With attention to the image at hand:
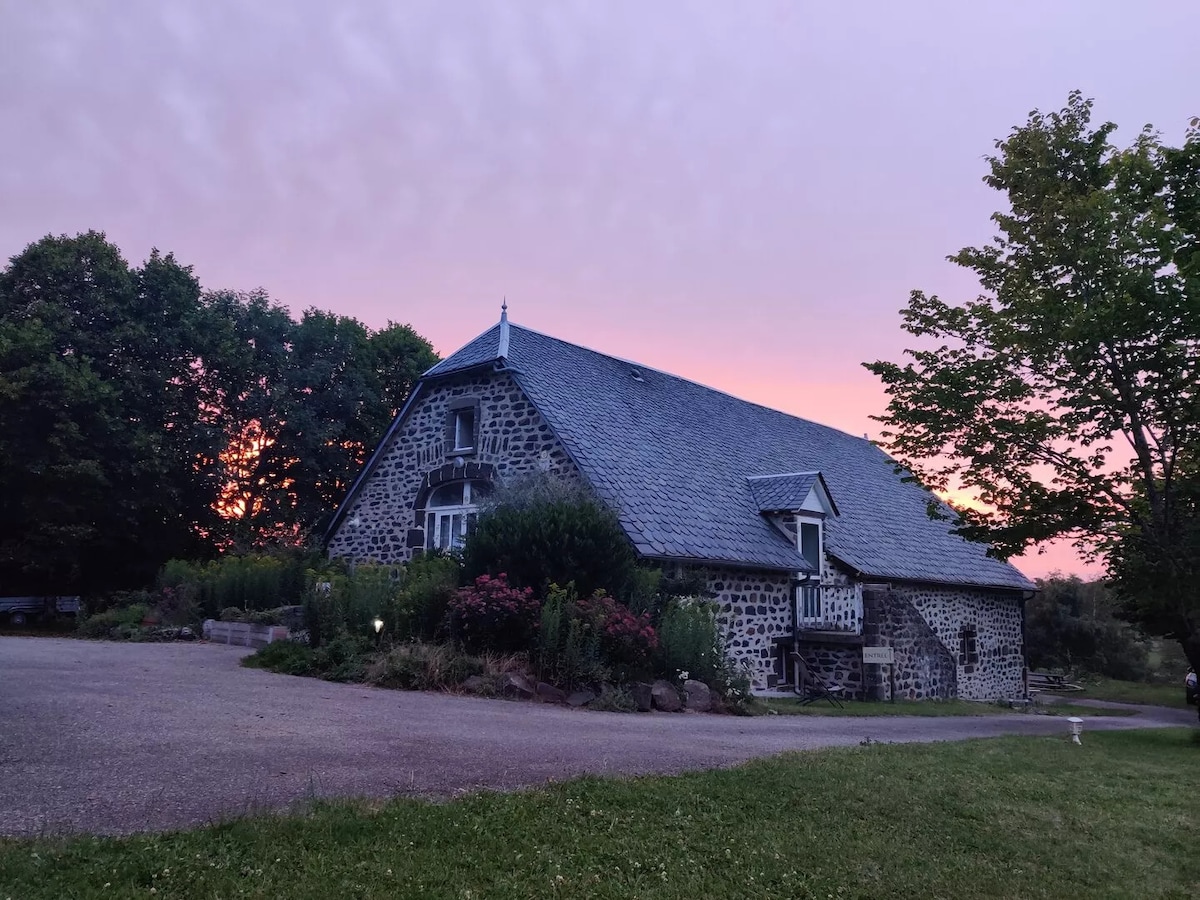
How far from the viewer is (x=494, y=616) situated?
37.0ft

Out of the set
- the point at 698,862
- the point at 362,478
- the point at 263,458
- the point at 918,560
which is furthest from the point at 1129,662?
the point at 698,862

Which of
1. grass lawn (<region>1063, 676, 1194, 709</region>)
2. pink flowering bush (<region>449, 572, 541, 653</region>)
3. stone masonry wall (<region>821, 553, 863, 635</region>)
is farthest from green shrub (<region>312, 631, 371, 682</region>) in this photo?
grass lawn (<region>1063, 676, 1194, 709</region>)

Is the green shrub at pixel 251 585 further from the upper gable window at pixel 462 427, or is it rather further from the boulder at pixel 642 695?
the boulder at pixel 642 695

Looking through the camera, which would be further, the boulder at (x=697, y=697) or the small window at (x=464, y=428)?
the small window at (x=464, y=428)

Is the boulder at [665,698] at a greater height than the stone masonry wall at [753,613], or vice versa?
the stone masonry wall at [753,613]

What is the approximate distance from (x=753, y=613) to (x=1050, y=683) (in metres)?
19.1

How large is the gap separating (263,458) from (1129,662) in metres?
34.3

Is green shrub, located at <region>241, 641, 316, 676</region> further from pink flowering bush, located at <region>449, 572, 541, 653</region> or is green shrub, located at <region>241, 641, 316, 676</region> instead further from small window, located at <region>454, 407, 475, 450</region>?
small window, located at <region>454, 407, 475, 450</region>

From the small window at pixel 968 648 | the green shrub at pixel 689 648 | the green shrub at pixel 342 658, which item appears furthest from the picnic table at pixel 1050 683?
the green shrub at pixel 342 658

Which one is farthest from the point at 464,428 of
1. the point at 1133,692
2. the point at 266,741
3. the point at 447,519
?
the point at 1133,692

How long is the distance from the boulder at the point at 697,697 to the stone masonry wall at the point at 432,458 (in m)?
Answer: 5.01

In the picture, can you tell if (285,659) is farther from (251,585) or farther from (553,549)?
(251,585)

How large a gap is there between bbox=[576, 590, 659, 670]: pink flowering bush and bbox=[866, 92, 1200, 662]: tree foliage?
554 centimetres

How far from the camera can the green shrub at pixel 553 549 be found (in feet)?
41.0
